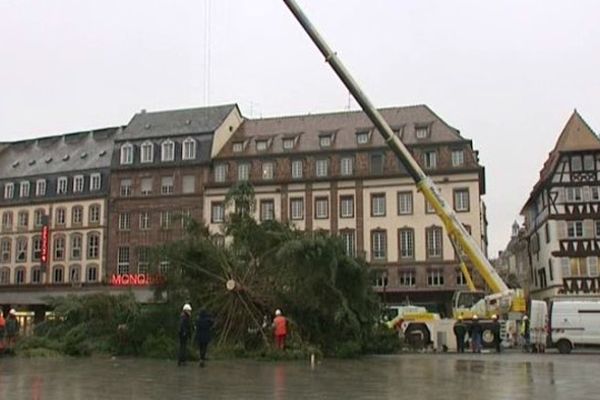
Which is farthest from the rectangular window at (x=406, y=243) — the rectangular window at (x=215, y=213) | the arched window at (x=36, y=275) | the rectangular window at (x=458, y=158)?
the arched window at (x=36, y=275)

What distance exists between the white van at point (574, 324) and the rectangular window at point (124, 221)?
42588 mm

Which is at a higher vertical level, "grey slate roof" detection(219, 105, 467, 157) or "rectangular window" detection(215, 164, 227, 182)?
"grey slate roof" detection(219, 105, 467, 157)

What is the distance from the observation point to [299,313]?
2892 cm

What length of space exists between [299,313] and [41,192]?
4994 cm

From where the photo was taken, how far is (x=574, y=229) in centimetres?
5975

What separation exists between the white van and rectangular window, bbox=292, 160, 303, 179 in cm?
3356

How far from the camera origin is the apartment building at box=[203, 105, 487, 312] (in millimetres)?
61469

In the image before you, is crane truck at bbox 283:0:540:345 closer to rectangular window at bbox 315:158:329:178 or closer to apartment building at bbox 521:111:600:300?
apartment building at bbox 521:111:600:300

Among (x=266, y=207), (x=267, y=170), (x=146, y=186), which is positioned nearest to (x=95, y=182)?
(x=146, y=186)

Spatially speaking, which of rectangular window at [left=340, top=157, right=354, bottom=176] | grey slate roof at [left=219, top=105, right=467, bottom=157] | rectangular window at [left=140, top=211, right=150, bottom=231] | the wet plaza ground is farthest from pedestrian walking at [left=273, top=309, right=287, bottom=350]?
rectangular window at [left=140, top=211, right=150, bottom=231]

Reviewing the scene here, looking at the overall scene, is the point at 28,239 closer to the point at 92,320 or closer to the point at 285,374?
the point at 92,320

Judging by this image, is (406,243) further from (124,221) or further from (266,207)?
(124,221)

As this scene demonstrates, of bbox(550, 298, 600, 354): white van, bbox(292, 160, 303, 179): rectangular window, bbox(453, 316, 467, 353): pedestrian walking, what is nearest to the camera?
bbox(550, 298, 600, 354): white van

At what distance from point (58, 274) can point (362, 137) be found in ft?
96.4
